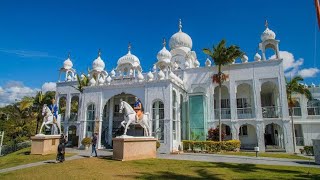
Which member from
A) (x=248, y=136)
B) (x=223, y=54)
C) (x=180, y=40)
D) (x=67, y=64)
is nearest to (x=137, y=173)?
(x=223, y=54)

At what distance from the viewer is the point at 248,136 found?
28172 mm

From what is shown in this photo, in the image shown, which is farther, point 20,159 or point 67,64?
point 67,64

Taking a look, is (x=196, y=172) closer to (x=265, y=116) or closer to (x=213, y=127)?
(x=213, y=127)


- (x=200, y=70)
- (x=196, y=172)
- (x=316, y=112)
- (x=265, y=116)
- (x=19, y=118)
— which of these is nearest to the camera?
(x=196, y=172)

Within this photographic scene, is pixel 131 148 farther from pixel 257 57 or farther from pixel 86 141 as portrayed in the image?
pixel 257 57

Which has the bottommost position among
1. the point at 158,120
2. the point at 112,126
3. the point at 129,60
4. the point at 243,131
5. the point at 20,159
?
the point at 20,159

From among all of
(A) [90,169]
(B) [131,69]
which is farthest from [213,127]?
(A) [90,169]

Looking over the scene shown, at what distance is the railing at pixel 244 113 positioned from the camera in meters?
26.2

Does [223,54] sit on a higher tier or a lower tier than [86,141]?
higher

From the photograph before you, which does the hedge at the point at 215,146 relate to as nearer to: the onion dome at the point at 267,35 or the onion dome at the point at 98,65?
the onion dome at the point at 267,35

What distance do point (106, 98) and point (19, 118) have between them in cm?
1509

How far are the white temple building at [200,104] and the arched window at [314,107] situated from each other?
11 centimetres

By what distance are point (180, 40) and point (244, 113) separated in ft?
50.6

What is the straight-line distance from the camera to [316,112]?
30.6 metres
